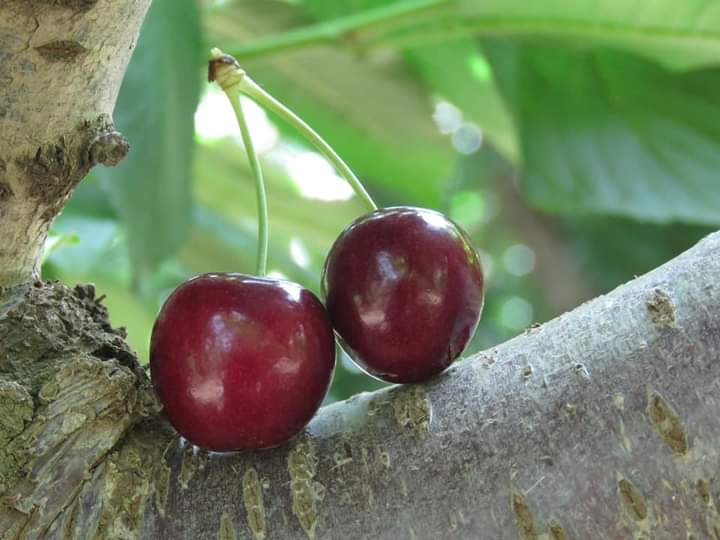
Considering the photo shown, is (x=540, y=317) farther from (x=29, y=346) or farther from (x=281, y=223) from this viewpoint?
(x=29, y=346)

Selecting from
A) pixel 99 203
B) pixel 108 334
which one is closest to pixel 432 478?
pixel 108 334

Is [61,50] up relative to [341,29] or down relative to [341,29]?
up

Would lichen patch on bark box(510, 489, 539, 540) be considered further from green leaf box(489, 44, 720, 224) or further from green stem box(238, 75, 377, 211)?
green leaf box(489, 44, 720, 224)

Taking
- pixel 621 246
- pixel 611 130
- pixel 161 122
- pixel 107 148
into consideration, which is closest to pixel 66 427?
pixel 107 148

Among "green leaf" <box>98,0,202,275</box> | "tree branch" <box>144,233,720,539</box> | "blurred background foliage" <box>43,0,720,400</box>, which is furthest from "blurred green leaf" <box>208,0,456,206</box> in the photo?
"tree branch" <box>144,233,720,539</box>

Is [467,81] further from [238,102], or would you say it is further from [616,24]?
[238,102]

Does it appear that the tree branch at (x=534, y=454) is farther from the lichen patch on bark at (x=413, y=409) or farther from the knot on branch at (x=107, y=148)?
the knot on branch at (x=107, y=148)
